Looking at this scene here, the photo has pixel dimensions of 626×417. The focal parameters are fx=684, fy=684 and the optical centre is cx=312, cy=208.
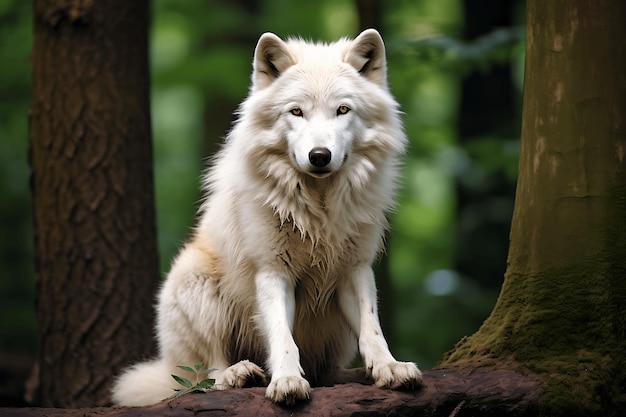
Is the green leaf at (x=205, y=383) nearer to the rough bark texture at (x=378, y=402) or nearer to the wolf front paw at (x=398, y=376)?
the rough bark texture at (x=378, y=402)

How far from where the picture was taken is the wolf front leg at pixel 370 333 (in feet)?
12.2

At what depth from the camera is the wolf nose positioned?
12.8ft

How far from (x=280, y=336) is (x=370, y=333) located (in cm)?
55

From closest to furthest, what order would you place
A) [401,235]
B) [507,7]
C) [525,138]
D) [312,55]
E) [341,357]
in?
[525,138]
[312,55]
[341,357]
[507,7]
[401,235]

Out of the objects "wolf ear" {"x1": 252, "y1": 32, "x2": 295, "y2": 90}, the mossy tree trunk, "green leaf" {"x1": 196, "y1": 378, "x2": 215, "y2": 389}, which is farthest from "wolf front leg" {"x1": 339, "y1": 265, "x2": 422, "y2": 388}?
"wolf ear" {"x1": 252, "y1": 32, "x2": 295, "y2": 90}

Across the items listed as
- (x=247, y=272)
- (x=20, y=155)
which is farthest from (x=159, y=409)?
(x=20, y=155)

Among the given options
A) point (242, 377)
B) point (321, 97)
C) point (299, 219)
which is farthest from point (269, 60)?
point (242, 377)

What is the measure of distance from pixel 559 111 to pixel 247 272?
2.15 meters

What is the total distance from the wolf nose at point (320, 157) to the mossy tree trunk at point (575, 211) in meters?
1.23

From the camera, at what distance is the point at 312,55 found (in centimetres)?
441

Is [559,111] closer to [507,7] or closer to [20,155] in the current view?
[507,7]

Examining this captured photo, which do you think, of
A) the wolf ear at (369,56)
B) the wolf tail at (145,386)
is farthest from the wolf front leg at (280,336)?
the wolf ear at (369,56)

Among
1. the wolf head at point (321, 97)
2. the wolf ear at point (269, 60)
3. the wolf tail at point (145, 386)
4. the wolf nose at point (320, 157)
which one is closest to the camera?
the wolf nose at point (320, 157)

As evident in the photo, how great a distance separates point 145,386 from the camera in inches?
→ 187
